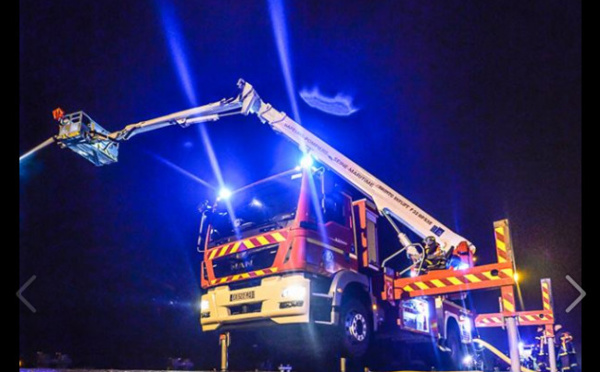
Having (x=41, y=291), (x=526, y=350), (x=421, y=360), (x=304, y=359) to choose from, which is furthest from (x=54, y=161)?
(x=526, y=350)

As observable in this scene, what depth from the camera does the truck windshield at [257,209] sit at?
683 cm

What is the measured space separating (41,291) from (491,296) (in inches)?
501

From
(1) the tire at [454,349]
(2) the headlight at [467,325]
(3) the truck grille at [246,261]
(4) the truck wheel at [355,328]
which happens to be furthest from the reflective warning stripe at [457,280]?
(2) the headlight at [467,325]

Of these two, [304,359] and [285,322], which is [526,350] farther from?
[285,322]

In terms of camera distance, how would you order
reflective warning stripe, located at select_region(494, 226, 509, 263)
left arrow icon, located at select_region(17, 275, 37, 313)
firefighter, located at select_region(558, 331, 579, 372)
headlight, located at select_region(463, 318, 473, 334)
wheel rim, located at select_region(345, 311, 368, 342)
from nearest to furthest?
reflective warning stripe, located at select_region(494, 226, 509, 263) < wheel rim, located at select_region(345, 311, 368, 342) < firefighter, located at select_region(558, 331, 579, 372) < headlight, located at select_region(463, 318, 473, 334) < left arrow icon, located at select_region(17, 275, 37, 313)

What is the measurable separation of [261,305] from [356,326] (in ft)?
4.69

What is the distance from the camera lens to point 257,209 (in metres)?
7.16

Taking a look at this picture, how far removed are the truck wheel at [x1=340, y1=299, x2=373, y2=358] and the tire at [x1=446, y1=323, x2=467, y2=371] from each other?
3274mm

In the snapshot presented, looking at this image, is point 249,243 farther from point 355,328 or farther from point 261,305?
point 355,328

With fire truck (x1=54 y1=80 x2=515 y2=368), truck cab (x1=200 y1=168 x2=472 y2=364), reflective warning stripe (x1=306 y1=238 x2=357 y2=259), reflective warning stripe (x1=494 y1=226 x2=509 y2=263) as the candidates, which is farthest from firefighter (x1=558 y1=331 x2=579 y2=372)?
reflective warning stripe (x1=306 y1=238 x2=357 y2=259)

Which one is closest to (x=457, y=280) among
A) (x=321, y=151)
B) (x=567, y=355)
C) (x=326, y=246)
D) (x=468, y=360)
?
(x=326, y=246)

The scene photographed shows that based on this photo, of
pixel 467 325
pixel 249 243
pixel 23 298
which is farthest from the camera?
pixel 23 298

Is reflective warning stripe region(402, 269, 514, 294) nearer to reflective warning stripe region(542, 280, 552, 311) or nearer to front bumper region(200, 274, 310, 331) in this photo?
front bumper region(200, 274, 310, 331)

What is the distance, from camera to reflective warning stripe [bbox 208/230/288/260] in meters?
6.47
